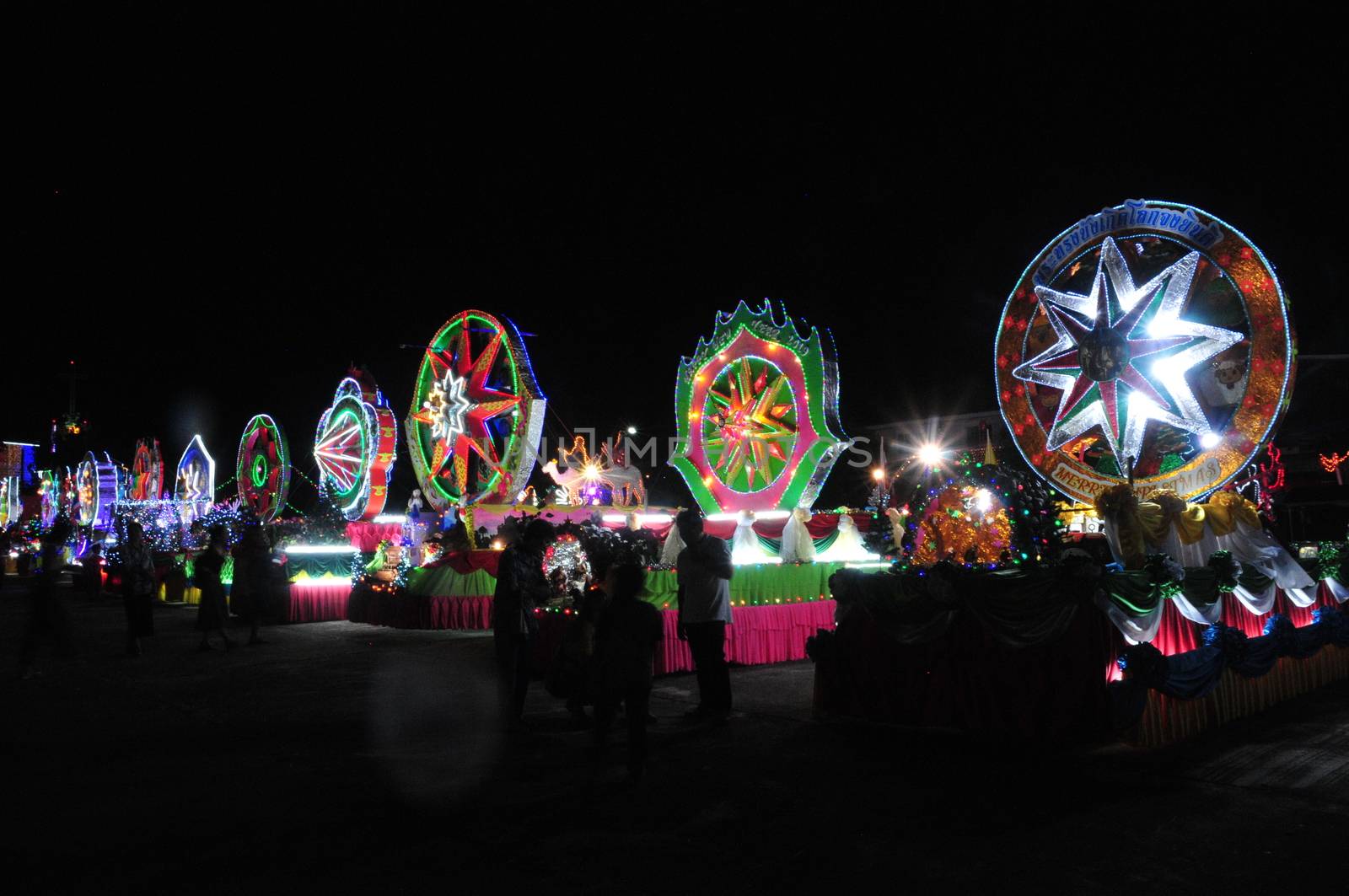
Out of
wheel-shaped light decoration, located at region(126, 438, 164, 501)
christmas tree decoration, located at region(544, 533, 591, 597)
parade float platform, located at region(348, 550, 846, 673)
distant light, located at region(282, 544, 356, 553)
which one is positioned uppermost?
wheel-shaped light decoration, located at region(126, 438, 164, 501)

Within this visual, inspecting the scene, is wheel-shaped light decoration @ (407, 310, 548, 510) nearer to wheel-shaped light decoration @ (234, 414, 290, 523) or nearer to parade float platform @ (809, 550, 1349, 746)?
wheel-shaped light decoration @ (234, 414, 290, 523)

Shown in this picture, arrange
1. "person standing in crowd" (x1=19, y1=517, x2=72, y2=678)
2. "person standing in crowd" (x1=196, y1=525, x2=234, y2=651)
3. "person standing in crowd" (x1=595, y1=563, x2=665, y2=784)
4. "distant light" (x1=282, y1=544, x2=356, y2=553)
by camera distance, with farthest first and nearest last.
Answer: "distant light" (x1=282, y1=544, x2=356, y2=553)
"person standing in crowd" (x1=196, y1=525, x2=234, y2=651)
"person standing in crowd" (x1=19, y1=517, x2=72, y2=678)
"person standing in crowd" (x1=595, y1=563, x2=665, y2=784)

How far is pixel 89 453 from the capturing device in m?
45.4

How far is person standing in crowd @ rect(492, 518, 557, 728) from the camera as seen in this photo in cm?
762

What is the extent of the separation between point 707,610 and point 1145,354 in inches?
180

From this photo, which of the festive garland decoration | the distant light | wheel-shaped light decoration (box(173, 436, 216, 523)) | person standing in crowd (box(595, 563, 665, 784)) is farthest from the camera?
wheel-shaped light decoration (box(173, 436, 216, 523))

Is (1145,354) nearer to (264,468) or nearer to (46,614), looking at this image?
(46,614)

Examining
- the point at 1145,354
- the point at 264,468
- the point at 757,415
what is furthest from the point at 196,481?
the point at 1145,354

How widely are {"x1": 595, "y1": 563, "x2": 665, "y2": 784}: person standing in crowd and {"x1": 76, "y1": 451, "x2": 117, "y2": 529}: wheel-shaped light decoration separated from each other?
42.9 meters

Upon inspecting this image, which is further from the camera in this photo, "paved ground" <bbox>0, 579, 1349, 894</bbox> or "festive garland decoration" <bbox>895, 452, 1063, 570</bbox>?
"festive garland decoration" <bbox>895, 452, 1063, 570</bbox>

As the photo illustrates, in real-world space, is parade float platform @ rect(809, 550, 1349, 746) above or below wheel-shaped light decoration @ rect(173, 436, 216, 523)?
below

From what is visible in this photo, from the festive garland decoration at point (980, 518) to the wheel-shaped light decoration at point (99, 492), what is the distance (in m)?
42.9

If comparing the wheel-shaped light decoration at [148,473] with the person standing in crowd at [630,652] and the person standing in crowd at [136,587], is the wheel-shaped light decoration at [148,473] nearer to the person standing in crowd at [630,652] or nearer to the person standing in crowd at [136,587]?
the person standing in crowd at [136,587]

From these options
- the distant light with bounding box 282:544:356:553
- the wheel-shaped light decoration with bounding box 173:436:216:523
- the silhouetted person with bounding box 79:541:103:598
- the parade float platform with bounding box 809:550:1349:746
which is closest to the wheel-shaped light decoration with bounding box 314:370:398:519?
the distant light with bounding box 282:544:356:553
